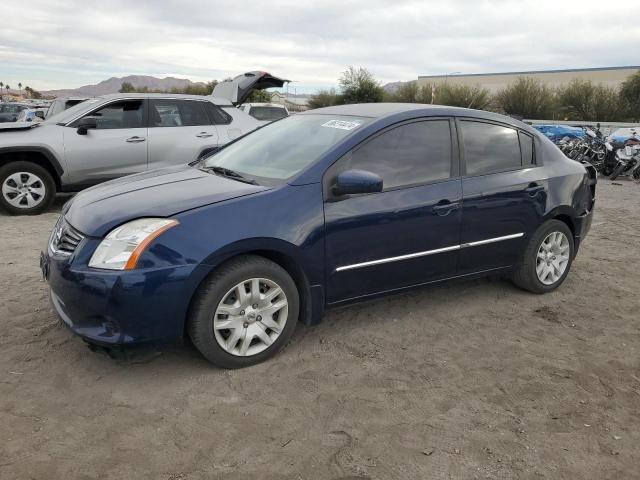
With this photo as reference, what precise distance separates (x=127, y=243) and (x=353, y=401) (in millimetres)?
1518

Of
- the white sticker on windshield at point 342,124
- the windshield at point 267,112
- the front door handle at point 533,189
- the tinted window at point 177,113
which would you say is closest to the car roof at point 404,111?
the white sticker on windshield at point 342,124

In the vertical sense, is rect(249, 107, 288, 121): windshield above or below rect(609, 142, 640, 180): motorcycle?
above

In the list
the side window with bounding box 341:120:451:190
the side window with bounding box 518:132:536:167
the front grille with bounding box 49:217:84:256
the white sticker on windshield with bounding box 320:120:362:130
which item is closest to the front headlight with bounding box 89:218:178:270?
the front grille with bounding box 49:217:84:256

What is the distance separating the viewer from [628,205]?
9875 mm

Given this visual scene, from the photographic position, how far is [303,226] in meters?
3.39

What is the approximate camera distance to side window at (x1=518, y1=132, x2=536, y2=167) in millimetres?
4586

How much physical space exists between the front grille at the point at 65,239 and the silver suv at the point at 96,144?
4.48 m

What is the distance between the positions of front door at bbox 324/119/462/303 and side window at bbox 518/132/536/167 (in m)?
0.79

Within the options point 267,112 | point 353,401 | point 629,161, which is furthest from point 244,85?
point 353,401

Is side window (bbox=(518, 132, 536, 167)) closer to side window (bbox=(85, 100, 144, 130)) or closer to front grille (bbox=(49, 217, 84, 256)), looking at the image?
front grille (bbox=(49, 217, 84, 256))

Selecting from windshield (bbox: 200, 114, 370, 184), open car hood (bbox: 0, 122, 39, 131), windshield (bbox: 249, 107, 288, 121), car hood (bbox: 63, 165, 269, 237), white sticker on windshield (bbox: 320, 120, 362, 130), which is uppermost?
windshield (bbox: 249, 107, 288, 121)

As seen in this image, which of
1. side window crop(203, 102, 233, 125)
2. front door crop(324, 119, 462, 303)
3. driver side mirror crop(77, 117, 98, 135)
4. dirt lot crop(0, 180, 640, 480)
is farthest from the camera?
side window crop(203, 102, 233, 125)

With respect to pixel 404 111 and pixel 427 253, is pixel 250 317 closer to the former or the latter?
pixel 427 253

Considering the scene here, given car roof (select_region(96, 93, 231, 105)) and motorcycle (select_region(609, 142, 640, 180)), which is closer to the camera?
car roof (select_region(96, 93, 231, 105))
